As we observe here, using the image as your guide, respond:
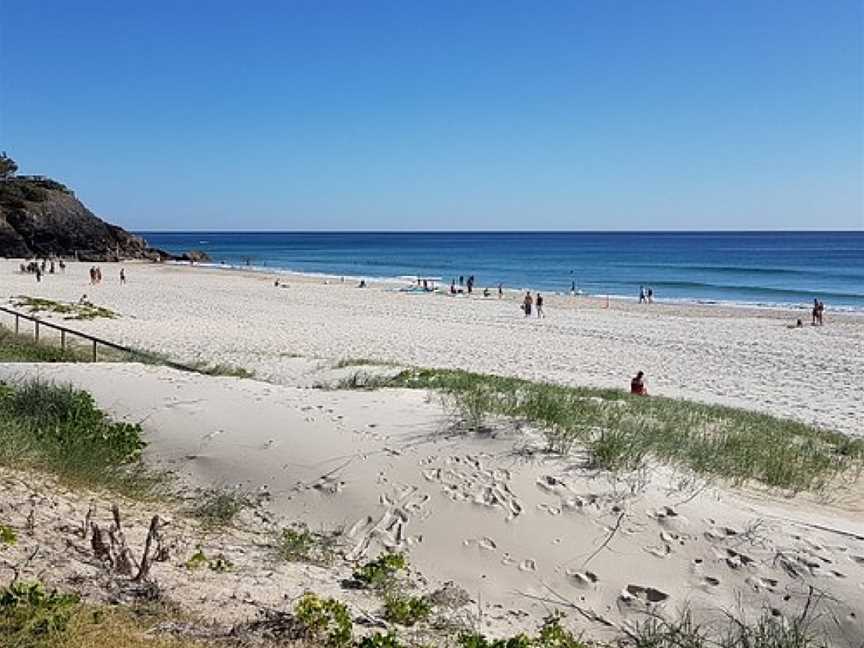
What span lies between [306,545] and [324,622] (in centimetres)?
174

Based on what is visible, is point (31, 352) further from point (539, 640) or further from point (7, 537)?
point (539, 640)

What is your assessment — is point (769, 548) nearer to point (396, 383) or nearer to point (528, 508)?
point (528, 508)

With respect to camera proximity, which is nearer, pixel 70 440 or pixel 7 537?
pixel 7 537

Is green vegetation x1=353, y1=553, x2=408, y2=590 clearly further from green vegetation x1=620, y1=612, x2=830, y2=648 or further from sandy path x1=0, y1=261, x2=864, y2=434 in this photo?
sandy path x1=0, y1=261, x2=864, y2=434

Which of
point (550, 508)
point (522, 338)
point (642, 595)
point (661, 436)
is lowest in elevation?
point (522, 338)

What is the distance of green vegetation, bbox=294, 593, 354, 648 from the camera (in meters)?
4.48

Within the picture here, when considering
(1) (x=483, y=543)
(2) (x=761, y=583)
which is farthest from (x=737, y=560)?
(1) (x=483, y=543)

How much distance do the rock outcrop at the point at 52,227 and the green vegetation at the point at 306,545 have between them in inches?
2922

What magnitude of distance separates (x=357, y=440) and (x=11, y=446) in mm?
3165

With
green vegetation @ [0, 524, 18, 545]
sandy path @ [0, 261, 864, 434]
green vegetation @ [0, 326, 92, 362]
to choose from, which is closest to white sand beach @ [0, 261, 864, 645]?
green vegetation @ [0, 524, 18, 545]

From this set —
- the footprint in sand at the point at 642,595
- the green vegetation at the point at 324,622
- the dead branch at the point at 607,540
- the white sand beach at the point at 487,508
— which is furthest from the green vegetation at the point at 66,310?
the footprint in sand at the point at 642,595

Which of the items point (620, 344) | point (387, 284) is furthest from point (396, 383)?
point (387, 284)

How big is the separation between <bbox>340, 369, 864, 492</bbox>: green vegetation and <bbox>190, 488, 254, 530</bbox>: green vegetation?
97.2 inches

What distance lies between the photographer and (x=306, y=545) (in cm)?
626
